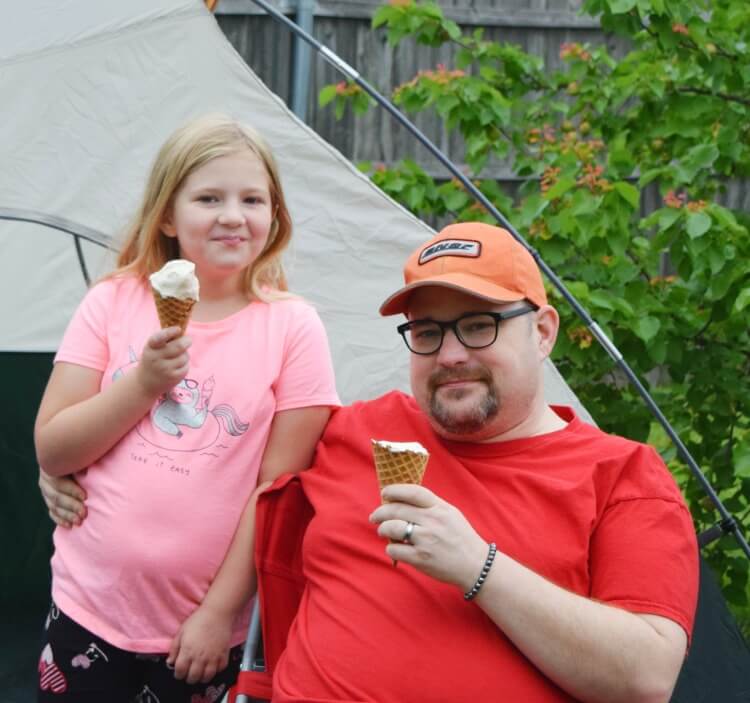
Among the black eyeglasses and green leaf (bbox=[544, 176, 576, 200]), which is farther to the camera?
green leaf (bbox=[544, 176, 576, 200])

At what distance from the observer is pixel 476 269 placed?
6.14 feet

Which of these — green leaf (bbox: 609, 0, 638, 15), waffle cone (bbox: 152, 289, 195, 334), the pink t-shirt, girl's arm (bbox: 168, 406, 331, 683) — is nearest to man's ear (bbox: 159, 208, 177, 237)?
the pink t-shirt

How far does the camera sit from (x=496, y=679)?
1.64 meters

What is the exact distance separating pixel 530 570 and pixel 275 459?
21.3 inches

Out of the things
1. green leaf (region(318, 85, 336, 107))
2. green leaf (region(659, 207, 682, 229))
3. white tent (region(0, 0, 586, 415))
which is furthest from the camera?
green leaf (region(318, 85, 336, 107))

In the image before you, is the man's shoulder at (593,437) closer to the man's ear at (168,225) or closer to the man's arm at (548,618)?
the man's arm at (548,618)

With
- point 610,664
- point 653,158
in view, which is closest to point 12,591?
point 610,664

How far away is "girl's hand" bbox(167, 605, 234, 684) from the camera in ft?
6.25

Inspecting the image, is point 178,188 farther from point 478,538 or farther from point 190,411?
point 478,538

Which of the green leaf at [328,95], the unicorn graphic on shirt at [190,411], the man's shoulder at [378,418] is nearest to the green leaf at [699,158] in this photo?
the green leaf at [328,95]

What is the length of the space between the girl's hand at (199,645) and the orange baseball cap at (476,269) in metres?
0.59

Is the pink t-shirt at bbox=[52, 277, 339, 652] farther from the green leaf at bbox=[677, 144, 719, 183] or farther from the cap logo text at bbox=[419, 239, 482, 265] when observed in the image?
the green leaf at bbox=[677, 144, 719, 183]

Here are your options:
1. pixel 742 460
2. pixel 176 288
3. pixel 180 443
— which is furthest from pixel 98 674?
pixel 742 460

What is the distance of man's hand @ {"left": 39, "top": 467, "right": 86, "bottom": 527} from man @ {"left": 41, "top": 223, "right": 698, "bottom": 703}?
316 millimetres
